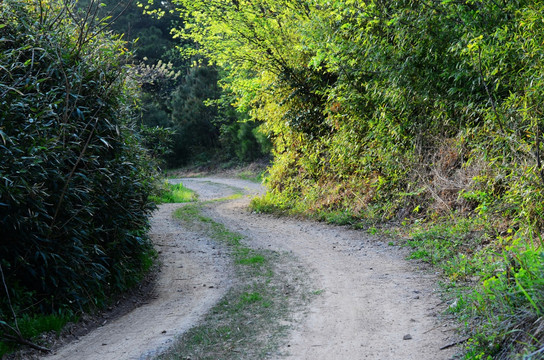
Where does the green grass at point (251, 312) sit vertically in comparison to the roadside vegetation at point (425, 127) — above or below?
Answer: below

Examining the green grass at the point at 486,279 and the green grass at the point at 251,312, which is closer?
the green grass at the point at 486,279

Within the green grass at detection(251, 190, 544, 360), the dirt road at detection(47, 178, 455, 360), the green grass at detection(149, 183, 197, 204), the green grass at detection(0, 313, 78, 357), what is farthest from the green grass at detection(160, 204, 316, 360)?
the green grass at detection(149, 183, 197, 204)

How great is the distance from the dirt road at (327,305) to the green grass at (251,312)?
0.17 m

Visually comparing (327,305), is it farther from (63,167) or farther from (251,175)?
Answer: (251,175)

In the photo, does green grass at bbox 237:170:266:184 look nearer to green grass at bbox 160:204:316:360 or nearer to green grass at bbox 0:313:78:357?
green grass at bbox 160:204:316:360

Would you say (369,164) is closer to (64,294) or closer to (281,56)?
(281,56)

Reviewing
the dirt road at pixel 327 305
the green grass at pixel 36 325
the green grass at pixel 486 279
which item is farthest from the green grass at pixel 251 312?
the green grass at pixel 486 279

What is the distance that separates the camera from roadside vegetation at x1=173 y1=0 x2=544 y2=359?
521 centimetres

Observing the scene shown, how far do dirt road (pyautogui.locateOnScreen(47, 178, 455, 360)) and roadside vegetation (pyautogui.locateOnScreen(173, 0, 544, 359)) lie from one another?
473 mm

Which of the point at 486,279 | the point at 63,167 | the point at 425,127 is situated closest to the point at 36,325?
the point at 63,167

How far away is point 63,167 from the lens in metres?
5.37

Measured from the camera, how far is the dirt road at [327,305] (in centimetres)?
417

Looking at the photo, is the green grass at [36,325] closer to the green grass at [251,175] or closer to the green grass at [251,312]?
the green grass at [251,312]

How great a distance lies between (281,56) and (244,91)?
1.91 m
